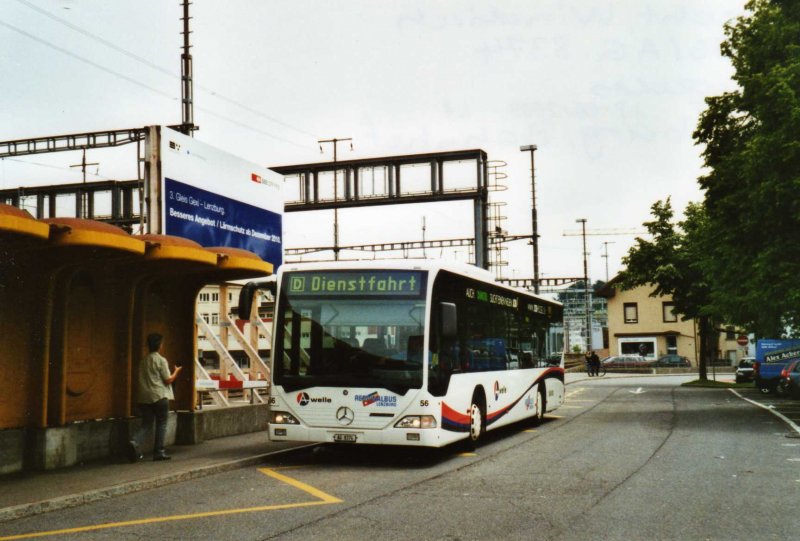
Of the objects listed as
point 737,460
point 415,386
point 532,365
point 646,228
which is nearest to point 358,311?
point 415,386

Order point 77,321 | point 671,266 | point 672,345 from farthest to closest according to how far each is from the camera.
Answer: point 672,345 → point 671,266 → point 77,321

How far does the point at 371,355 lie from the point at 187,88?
1460cm

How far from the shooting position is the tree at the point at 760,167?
62.3 feet

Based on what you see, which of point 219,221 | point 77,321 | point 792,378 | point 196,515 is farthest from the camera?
point 792,378

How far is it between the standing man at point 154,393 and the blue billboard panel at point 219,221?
4391 mm

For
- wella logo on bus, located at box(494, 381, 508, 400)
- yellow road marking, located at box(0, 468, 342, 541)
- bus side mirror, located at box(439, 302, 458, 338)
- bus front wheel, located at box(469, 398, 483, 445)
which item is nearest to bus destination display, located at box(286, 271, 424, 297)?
bus side mirror, located at box(439, 302, 458, 338)

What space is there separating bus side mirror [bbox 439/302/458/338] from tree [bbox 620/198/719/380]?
105 feet

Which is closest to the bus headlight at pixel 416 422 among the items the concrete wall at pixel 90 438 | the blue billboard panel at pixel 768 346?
the concrete wall at pixel 90 438

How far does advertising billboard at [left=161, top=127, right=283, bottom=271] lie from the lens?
16.7 metres

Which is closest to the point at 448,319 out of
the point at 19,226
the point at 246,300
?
the point at 246,300

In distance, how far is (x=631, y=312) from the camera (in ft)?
289

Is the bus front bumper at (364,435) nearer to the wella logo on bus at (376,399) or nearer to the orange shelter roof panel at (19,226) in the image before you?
the wella logo on bus at (376,399)

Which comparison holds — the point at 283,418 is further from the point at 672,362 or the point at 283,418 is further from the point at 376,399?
the point at 672,362

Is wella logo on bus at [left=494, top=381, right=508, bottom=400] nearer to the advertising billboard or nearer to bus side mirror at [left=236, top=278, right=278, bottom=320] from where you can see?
bus side mirror at [left=236, top=278, right=278, bottom=320]
